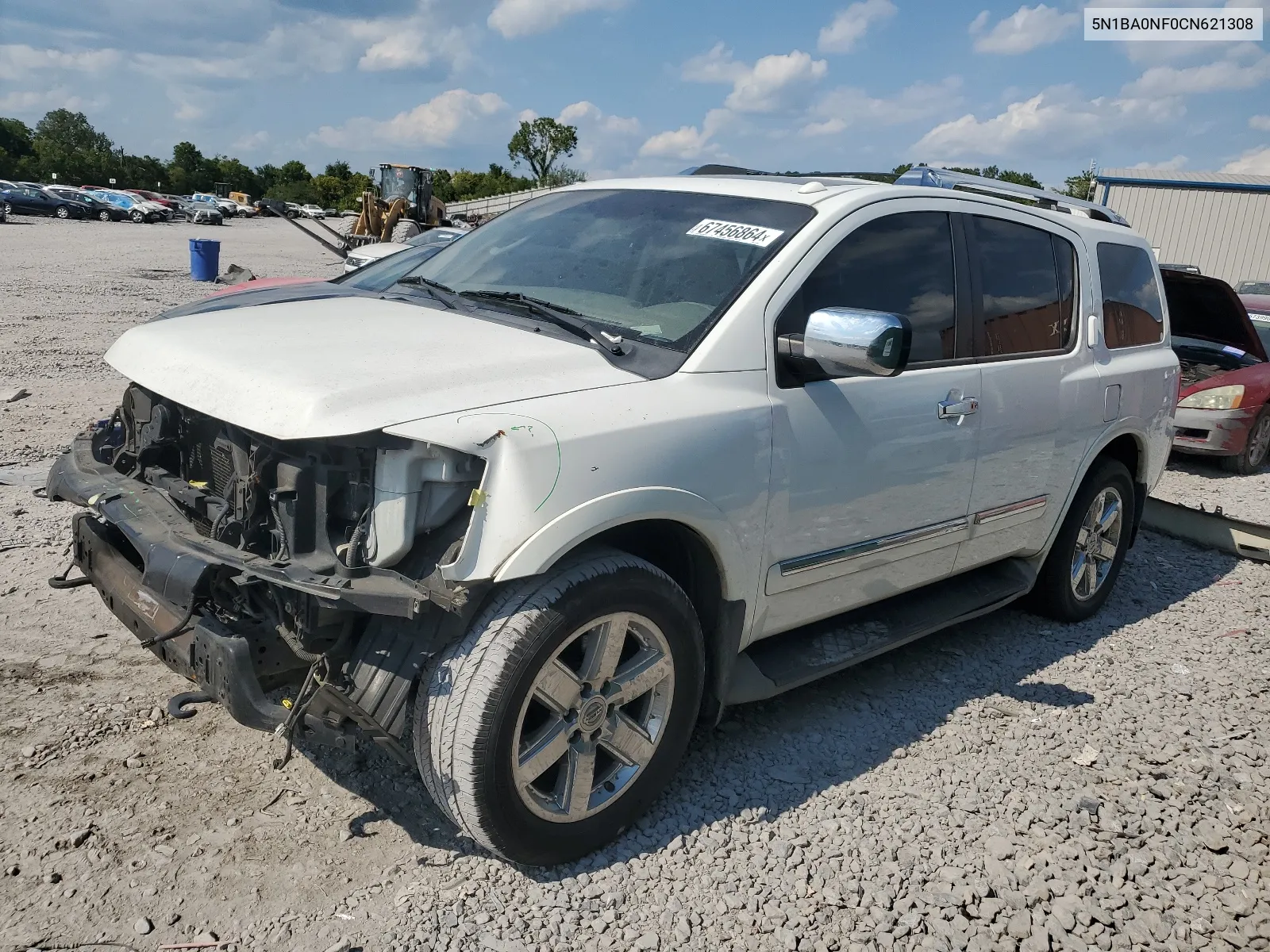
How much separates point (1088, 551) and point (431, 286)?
354cm

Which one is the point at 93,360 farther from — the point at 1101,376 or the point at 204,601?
the point at 1101,376

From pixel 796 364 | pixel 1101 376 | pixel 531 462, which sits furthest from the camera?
pixel 1101 376

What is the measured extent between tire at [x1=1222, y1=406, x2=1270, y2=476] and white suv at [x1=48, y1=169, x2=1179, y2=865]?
6233 millimetres

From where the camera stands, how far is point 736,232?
3.42 metres

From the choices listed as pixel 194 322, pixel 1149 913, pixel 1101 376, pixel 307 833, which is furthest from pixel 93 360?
pixel 1149 913

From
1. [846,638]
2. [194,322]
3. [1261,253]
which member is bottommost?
[846,638]

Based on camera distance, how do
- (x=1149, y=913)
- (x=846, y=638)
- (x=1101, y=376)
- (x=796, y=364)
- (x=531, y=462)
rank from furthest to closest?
(x=1101, y=376) < (x=846, y=638) < (x=796, y=364) < (x=1149, y=913) < (x=531, y=462)

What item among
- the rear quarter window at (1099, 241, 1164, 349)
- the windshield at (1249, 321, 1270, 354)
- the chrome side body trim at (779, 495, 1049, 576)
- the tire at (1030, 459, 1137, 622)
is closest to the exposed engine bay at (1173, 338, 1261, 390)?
the windshield at (1249, 321, 1270, 354)

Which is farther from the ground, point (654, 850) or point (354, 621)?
point (354, 621)

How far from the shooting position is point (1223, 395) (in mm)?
9156

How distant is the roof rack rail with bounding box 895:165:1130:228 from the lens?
5.01 metres

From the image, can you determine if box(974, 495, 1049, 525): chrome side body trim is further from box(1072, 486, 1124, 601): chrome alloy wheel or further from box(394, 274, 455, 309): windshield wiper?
box(394, 274, 455, 309): windshield wiper

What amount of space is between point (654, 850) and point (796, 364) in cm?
157

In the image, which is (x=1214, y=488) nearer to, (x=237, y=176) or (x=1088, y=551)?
(x=1088, y=551)
